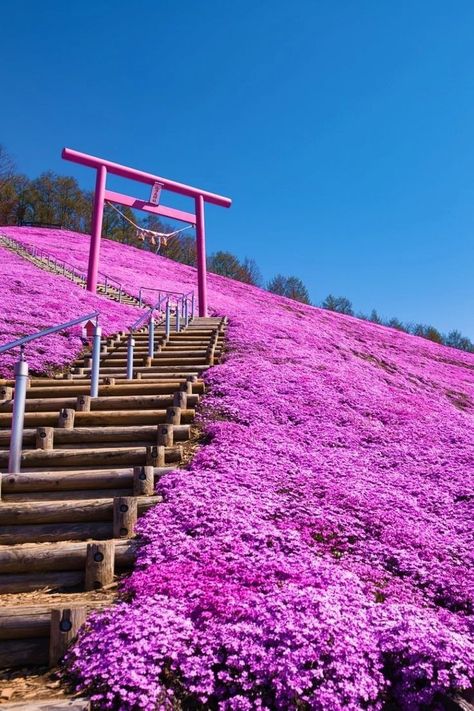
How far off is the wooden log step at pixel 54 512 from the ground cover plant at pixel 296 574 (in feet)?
1.76

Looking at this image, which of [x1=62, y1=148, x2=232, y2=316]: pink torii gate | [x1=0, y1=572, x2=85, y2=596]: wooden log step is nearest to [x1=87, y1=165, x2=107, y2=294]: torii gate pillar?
[x1=62, y1=148, x2=232, y2=316]: pink torii gate

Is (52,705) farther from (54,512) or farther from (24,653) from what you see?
(54,512)

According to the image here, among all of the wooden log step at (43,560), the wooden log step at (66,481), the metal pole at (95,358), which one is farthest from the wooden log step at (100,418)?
the wooden log step at (43,560)

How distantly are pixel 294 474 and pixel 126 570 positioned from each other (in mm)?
2789

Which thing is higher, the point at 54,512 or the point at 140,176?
the point at 140,176

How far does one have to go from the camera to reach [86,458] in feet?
21.7

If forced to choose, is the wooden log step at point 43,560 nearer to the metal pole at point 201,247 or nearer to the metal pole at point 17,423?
the metal pole at point 17,423

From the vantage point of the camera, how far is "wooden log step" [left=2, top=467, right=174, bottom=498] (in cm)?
593

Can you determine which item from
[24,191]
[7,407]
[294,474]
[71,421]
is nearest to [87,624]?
[294,474]

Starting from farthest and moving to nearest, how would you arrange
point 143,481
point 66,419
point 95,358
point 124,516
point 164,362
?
point 164,362
point 95,358
point 66,419
point 143,481
point 124,516

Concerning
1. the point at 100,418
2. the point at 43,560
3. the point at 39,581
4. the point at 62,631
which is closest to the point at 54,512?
the point at 43,560

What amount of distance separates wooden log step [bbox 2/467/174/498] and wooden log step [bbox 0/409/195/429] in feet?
6.19

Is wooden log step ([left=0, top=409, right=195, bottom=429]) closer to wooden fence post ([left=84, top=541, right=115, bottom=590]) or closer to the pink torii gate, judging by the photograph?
wooden fence post ([left=84, top=541, right=115, bottom=590])

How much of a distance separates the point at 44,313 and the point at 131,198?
554cm
